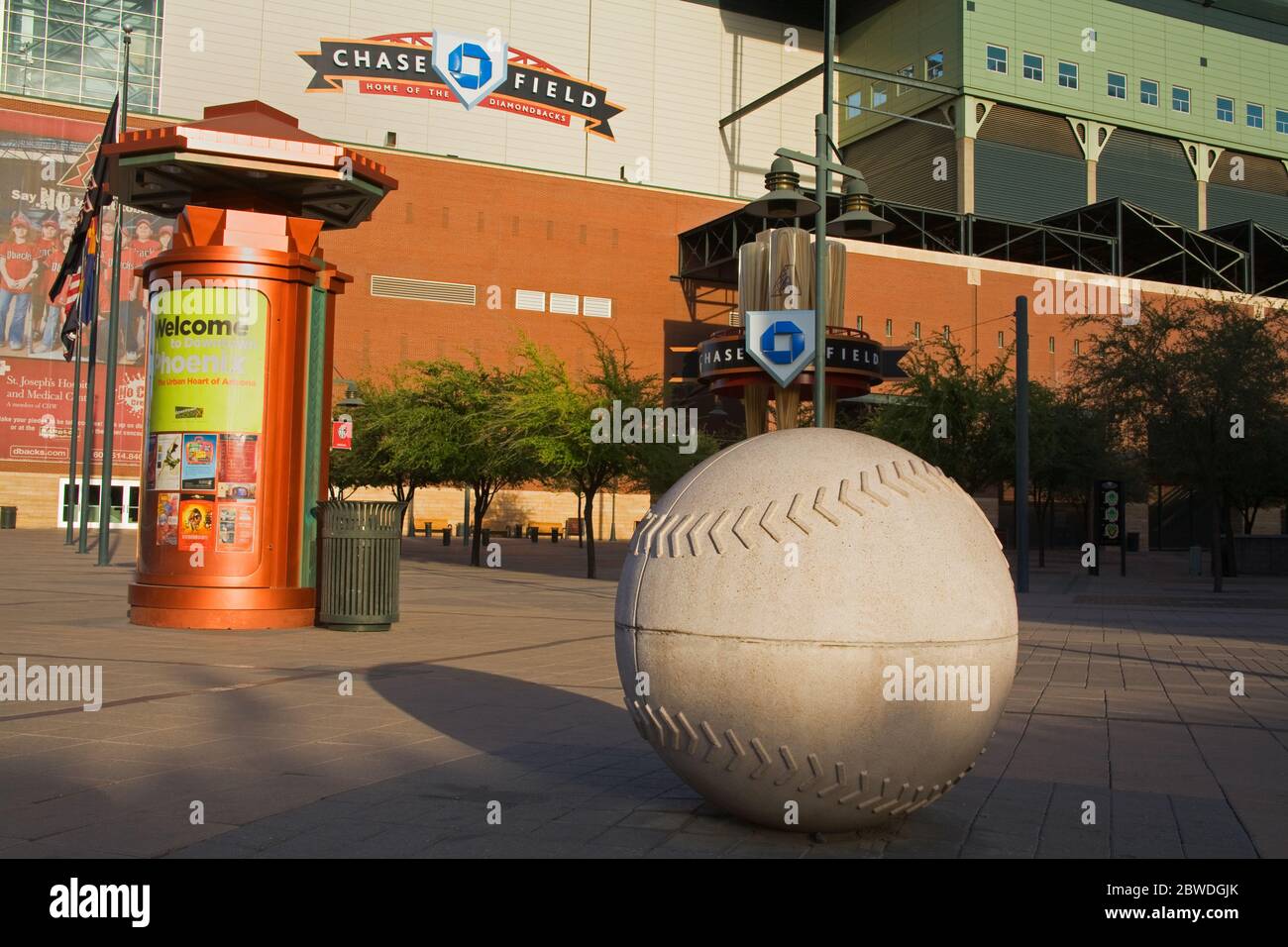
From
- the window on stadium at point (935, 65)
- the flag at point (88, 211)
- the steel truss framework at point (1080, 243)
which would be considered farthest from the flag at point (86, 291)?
the window on stadium at point (935, 65)

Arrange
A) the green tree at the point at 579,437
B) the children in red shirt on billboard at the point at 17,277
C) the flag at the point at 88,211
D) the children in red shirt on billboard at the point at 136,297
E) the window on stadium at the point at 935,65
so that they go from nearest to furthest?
the flag at the point at 88,211 < the green tree at the point at 579,437 < the children in red shirt on billboard at the point at 17,277 < the children in red shirt on billboard at the point at 136,297 < the window on stadium at the point at 935,65

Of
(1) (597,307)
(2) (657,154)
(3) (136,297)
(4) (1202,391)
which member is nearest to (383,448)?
(3) (136,297)

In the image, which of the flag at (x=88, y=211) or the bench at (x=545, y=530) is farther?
the bench at (x=545, y=530)

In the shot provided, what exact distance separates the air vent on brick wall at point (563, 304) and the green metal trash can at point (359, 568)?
156ft

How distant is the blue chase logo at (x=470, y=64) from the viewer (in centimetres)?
6062

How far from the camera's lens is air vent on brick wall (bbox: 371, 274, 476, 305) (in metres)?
57.6

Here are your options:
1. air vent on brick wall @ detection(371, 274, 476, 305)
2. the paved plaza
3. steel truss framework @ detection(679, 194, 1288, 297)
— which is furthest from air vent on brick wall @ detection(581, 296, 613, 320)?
the paved plaza

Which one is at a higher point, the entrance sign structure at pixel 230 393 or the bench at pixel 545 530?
the entrance sign structure at pixel 230 393

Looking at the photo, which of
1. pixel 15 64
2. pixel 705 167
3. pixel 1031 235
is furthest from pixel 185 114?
pixel 1031 235

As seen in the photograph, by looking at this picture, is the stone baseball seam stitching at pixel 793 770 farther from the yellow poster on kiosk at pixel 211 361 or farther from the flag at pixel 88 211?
the flag at pixel 88 211

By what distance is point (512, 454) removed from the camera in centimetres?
3033

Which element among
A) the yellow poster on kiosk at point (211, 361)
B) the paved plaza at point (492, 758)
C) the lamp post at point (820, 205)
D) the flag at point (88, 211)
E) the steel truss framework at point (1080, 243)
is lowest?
the paved plaza at point (492, 758)

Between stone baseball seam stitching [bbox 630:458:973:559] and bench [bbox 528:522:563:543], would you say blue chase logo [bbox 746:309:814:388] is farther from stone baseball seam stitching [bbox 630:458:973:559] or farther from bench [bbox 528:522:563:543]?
bench [bbox 528:522:563:543]
